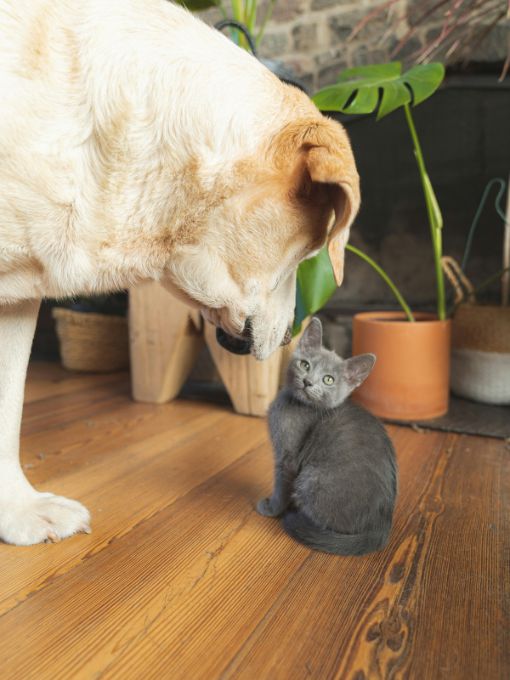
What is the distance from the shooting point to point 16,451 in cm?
104

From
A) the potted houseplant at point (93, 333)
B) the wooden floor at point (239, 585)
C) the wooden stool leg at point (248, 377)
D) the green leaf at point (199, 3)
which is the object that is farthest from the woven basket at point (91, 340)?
the green leaf at point (199, 3)

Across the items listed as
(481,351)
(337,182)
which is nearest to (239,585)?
(337,182)

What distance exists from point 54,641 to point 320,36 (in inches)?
112

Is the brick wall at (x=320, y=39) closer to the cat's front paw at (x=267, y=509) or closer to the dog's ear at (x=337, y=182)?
the dog's ear at (x=337, y=182)

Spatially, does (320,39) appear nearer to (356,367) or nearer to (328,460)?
(356,367)

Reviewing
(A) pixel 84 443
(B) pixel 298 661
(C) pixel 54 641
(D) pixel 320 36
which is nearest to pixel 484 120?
(D) pixel 320 36

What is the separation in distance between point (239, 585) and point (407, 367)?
3.45 feet

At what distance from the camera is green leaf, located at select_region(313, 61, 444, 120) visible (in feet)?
4.36

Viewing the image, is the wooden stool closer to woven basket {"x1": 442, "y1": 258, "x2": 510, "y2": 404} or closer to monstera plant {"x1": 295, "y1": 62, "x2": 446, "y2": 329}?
monstera plant {"x1": 295, "y1": 62, "x2": 446, "y2": 329}

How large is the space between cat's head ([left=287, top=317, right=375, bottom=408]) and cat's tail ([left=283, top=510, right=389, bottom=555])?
25 cm

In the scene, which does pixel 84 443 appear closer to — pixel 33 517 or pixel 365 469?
pixel 33 517

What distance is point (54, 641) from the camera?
694mm

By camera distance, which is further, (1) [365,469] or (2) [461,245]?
(2) [461,245]

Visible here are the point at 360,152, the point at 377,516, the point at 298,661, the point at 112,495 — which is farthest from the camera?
the point at 360,152
